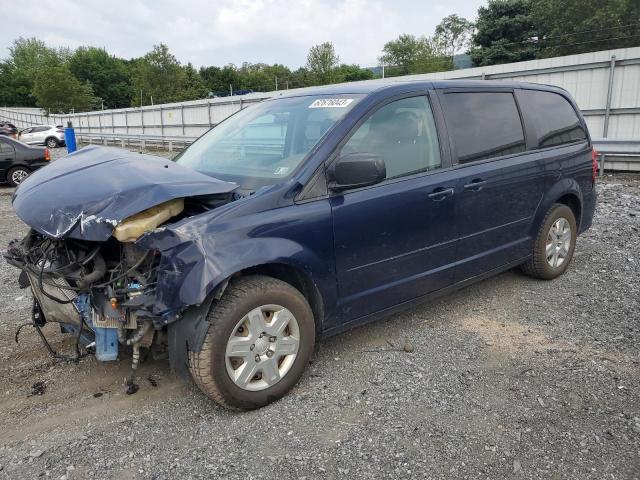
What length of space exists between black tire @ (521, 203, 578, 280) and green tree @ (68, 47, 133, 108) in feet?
320

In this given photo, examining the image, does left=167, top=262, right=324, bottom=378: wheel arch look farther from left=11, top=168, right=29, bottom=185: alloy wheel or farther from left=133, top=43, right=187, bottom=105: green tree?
left=133, top=43, right=187, bottom=105: green tree

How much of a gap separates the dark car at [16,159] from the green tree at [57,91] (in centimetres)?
4571

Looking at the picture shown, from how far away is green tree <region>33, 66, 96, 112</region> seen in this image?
53594 mm

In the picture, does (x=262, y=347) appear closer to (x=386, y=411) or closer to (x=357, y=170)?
(x=386, y=411)

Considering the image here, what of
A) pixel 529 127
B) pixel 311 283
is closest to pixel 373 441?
pixel 311 283

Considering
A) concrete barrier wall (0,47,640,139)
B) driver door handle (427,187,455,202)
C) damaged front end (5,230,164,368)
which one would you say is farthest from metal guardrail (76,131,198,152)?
damaged front end (5,230,164,368)

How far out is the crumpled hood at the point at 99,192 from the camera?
271 cm

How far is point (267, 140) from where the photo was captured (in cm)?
379

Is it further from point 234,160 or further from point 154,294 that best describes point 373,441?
point 234,160

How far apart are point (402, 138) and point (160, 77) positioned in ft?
155

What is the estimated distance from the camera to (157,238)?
2.66 meters

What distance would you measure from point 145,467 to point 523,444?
191 centimetres

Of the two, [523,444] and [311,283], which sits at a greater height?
[311,283]

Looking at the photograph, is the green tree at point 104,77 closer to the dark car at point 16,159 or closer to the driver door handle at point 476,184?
the dark car at point 16,159
